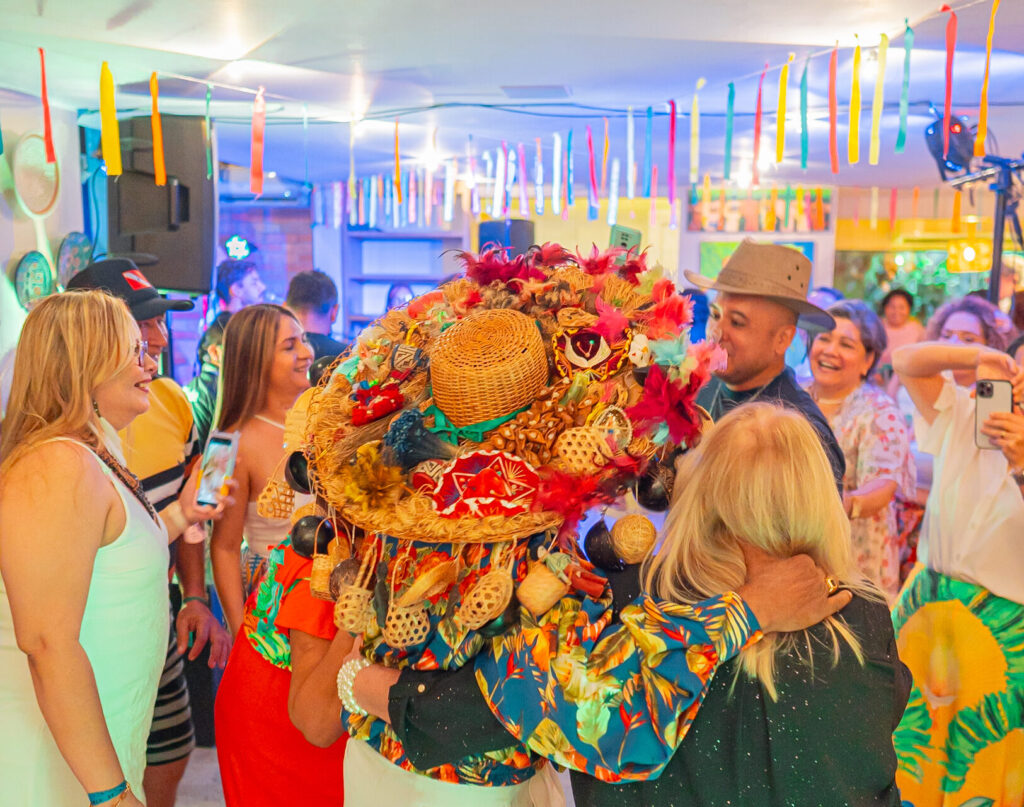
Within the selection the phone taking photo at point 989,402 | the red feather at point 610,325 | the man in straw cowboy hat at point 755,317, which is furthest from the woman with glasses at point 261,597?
the phone taking photo at point 989,402

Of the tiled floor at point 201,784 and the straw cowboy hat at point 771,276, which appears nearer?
the straw cowboy hat at point 771,276

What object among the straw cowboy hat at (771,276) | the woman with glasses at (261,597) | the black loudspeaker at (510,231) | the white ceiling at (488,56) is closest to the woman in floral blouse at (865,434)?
the straw cowboy hat at (771,276)

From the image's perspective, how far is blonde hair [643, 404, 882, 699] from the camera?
46.3 inches

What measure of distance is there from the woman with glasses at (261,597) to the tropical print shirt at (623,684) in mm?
419

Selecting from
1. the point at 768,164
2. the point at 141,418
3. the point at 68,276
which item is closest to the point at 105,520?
the point at 141,418

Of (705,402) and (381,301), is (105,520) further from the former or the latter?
(381,301)

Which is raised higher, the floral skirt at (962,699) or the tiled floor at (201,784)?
the floral skirt at (962,699)

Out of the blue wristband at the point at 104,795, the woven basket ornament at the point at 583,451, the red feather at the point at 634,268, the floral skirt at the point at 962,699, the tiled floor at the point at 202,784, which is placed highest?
the red feather at the point at 634,268

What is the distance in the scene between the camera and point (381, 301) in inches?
411

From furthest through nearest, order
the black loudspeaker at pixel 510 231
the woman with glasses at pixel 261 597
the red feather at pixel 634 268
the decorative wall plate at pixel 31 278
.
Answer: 1. the black loudspeaker at pixel 510 231
2. the decorative wall plate at pixel 31 278
3. the woman with glasses at pixel 261 597
4. the red feather at pixel 634 268

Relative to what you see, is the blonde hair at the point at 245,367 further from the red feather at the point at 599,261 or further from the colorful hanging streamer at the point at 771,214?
the colorful hanging streamer at the point at 771,214

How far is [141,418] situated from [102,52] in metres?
2.27

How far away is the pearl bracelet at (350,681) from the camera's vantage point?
129 cm

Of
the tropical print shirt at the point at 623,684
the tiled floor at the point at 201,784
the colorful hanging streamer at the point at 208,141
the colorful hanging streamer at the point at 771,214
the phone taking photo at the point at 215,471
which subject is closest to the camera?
the tropical print shirt at the point at 623,684
